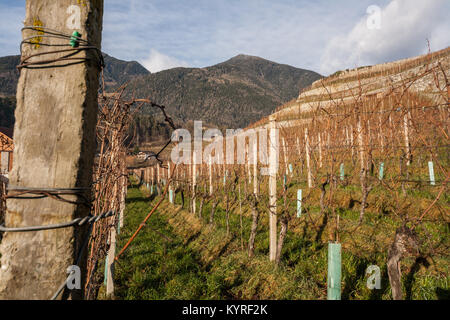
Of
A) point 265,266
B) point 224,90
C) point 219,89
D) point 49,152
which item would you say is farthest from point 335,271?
point 219,89

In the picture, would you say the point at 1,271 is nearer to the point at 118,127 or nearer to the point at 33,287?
the point at 33,287

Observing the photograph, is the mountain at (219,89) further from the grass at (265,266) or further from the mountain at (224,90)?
the grass at (265,266)

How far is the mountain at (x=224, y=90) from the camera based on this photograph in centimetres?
12181

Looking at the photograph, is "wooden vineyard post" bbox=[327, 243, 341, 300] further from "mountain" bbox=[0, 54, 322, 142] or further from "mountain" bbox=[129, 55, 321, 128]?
"mountain" bbox=[129, 55, 321, 128]

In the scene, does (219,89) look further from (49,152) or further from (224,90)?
(49,152)

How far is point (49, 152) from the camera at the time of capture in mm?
958

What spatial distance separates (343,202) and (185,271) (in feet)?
15.4

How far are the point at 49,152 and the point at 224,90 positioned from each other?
150432mm

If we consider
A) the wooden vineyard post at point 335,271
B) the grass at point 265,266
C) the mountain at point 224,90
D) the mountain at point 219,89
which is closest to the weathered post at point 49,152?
the grass at point 265,266

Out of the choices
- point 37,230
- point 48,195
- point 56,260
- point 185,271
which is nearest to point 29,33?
point 48,195

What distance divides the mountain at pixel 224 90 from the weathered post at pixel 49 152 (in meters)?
99.6

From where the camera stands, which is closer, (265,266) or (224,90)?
(265,266)

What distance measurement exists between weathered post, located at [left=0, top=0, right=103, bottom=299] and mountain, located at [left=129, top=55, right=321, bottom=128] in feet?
327

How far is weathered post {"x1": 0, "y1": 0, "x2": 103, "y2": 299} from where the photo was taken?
0.91 metres
